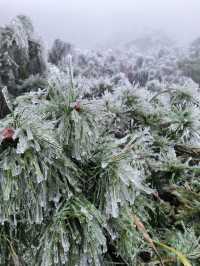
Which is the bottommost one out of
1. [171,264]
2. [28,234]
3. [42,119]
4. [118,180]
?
[171,264]

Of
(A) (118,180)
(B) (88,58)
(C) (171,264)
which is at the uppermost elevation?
(A) (118,180)

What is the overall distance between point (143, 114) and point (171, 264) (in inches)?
20.2

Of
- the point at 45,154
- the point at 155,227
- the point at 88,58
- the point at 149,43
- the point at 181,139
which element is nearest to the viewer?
the point at 45,154

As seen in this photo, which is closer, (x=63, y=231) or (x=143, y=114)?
(x=63, y=231)

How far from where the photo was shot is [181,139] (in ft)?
4.24

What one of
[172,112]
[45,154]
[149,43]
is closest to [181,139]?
[172,112]

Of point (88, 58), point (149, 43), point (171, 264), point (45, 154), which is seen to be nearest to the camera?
point (45, 154)

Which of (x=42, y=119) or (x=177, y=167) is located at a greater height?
(x=42, y=119)

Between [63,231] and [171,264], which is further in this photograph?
[171,264]

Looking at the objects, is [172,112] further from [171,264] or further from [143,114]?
[171,264]

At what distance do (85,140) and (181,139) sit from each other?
0.45m

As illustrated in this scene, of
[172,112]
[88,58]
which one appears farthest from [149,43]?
[172,112]

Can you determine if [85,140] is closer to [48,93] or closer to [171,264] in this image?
Result: [48,93]

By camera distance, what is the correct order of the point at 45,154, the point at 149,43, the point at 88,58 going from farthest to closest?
the point at 149,43 → the point at 88,58 → the point at 45,154
